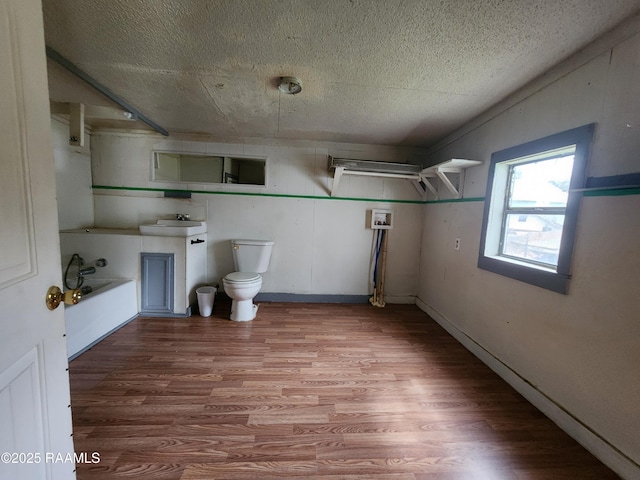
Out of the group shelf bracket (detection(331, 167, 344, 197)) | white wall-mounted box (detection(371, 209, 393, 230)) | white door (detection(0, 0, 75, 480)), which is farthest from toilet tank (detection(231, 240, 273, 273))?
white door (detection(0, 0, 75, 480))

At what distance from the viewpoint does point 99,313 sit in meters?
1.99

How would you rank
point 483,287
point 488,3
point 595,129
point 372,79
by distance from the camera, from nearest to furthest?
point 488,3, point 595,129, point 372,79, point 483,287

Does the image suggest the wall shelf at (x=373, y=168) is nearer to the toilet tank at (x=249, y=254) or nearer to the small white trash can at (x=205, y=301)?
the toilet tank at (x=249, y=254)

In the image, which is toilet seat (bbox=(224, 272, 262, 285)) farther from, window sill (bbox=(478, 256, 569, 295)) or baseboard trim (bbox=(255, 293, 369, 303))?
window sill (bbox=(478, 256, 569, 295))

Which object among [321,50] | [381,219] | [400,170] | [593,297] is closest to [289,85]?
[321,50]

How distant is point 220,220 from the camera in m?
2.92

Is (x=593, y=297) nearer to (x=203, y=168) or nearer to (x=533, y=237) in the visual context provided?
(x=533, y=237)

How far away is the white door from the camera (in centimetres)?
56

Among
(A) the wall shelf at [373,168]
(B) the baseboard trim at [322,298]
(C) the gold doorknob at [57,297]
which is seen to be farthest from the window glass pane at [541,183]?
(C) the gold doorknob at [57,297]

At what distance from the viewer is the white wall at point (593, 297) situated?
1094mm

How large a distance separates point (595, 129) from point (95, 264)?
3894 millimetres

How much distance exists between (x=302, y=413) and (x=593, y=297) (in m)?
1.66

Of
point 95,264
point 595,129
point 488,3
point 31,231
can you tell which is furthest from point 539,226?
point 95,264

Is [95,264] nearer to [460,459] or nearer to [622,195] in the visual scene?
[460,459]
